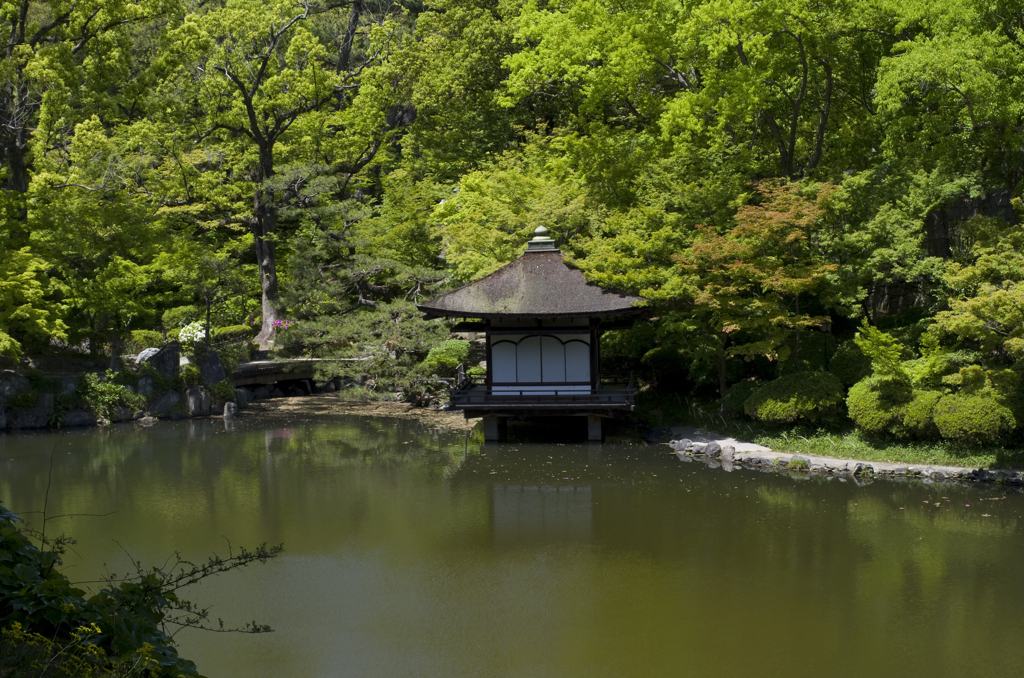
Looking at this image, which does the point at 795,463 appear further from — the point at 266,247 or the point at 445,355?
the point at 266,247

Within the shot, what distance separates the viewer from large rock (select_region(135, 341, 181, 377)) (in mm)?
20344

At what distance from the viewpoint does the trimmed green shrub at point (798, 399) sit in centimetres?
1466

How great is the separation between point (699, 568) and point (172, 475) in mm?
9278

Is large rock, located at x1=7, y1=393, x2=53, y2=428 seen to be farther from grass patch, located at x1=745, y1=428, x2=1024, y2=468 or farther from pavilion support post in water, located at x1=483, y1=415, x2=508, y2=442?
grass patch, located at x1=745, y1=428, x2=1024, y2=468

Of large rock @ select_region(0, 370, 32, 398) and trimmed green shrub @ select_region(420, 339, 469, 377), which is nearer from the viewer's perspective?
large rock @ select_region(0, 370, 32, 398)

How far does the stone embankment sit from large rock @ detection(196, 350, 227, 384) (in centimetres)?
1166

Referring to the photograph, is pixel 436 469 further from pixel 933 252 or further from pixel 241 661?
pixel 933 252

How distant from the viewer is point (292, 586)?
9016 millimetres

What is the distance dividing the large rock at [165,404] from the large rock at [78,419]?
1.34 meters

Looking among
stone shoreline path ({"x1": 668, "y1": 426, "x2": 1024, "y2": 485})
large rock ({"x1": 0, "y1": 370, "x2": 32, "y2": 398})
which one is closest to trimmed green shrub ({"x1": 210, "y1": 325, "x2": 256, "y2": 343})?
large rock ({"x1": 0, "y1": 370, "x2": 32, "y2": 398})

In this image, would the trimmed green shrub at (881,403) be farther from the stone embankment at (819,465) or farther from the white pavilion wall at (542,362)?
the white pavilion wall at (542,362)

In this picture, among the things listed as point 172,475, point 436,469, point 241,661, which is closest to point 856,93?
point 436,469

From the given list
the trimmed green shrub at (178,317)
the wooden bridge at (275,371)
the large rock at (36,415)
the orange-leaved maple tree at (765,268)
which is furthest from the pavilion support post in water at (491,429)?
the trimmed green shrub at (178,317)

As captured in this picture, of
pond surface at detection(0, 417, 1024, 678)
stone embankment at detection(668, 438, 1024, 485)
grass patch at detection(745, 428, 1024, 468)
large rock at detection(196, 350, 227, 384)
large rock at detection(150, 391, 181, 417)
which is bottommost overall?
pond surface at detection(0, 417, 1024, 678)
